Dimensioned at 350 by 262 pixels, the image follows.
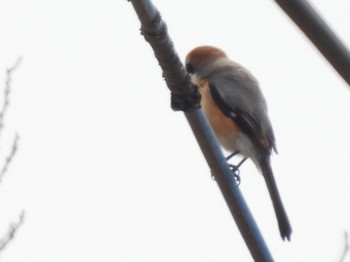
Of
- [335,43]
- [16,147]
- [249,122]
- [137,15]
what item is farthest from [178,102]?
[249,122]

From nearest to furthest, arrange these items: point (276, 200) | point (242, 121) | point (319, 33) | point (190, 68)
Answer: point (319, 33), point (276, 200), point (242, 121), point (190, 68)

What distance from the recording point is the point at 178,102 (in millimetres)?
1465

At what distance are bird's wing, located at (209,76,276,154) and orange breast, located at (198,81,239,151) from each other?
29 millimetres

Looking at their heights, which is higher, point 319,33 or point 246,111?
point 246,111

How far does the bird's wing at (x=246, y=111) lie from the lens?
4477 millimetres

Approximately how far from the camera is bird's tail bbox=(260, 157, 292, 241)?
3941 millimetres

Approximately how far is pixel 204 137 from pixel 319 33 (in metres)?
0.82

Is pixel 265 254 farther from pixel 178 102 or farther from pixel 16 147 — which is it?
pixel 16 147

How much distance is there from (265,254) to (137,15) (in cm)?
54

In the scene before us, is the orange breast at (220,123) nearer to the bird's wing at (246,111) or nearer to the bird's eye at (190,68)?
the bird's wing at (246,111)

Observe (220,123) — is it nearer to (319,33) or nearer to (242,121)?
(242,121)

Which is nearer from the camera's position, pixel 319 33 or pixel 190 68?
pixel 319 33

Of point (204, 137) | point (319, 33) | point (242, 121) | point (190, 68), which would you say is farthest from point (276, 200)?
point (319, 33)

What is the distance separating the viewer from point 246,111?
14.8 ft
